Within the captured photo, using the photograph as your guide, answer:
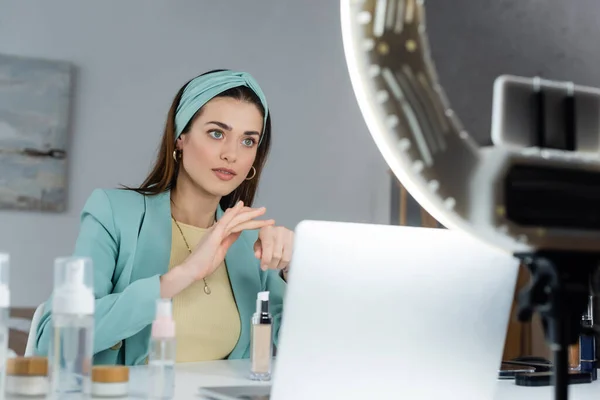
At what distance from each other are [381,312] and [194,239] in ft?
4.00

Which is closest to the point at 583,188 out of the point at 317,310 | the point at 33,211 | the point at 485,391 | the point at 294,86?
the point at 317,310

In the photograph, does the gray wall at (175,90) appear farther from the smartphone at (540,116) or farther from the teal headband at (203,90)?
the smartphone at (540,116)

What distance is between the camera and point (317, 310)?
806 millimetres

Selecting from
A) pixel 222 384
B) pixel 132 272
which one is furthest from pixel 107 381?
pixel 132 272

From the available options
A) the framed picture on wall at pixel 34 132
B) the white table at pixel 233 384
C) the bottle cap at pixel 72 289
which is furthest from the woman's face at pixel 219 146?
the framed picture on wall at pixel 34 132

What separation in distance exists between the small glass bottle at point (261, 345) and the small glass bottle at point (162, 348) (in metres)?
0.37

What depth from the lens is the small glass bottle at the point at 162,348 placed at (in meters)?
0.98

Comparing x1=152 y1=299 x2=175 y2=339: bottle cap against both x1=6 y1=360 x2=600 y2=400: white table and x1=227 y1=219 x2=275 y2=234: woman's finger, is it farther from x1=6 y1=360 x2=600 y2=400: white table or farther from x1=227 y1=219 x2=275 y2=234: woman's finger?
x1=227 y1=219 x2=275 y2=234: woman's finger

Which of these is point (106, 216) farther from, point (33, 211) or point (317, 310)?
point (33, 211)

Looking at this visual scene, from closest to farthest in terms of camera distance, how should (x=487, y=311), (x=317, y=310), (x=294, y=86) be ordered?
(x=317, y=310)
(x=487, y=311)
(x=294, y=86)

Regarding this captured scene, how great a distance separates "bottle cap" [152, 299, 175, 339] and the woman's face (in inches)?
40.1

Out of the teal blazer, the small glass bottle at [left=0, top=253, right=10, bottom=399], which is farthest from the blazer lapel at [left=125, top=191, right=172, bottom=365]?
the small glass bottle at [left=0, top=253, right=10, bottom=399]

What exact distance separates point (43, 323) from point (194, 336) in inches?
14.7

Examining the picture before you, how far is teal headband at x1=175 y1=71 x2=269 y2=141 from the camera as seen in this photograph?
78.4 inches
